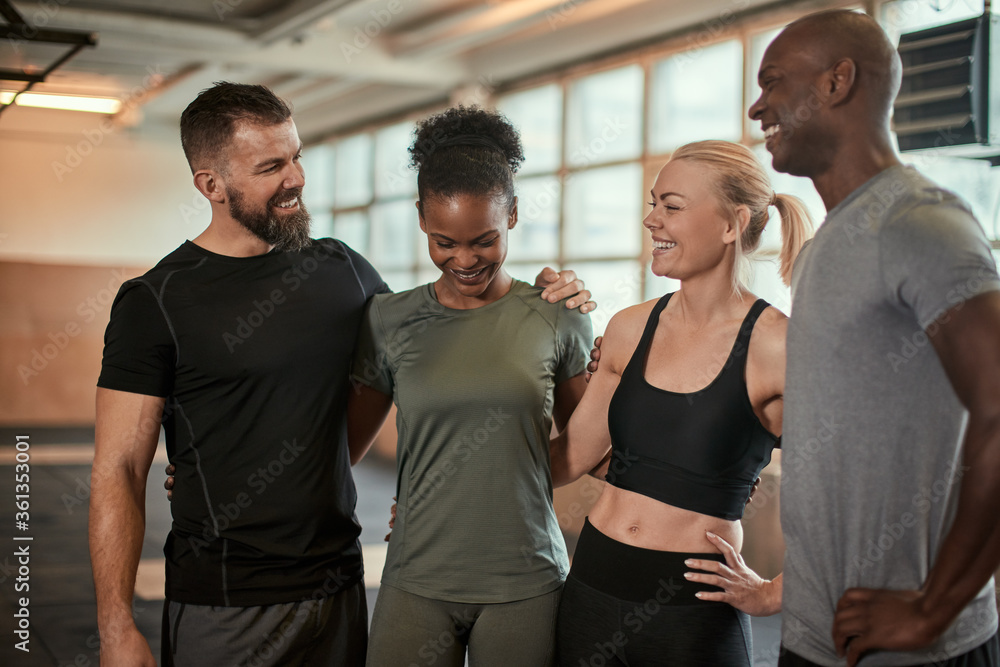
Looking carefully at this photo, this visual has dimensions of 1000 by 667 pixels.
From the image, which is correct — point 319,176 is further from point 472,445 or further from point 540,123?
point 472,445

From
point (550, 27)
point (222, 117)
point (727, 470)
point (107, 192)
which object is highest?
point (550, 27)

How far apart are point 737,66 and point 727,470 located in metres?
4.14

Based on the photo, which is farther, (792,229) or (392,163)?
(392,163)

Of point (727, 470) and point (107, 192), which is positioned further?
point (107, 192)

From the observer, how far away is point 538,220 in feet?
22.4

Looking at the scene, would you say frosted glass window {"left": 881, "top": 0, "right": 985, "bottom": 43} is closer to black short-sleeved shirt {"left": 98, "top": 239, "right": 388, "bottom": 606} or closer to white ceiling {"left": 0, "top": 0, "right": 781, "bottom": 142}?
white ceiling {"left": 0, "top": 0, "right": 781, "bottom": 142}

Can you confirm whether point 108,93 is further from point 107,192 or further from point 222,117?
point 222,117

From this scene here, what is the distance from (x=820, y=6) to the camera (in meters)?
4.57

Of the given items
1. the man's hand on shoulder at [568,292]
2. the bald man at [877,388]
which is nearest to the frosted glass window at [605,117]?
the man's hand on shoulder at [568,292]

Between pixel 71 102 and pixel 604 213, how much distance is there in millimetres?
6416

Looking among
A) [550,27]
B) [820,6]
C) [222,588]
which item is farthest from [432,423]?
[550,27]

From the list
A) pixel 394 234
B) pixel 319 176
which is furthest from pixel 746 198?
pixel 319 176

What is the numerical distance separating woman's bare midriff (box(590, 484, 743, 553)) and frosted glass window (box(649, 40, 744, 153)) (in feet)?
12.8

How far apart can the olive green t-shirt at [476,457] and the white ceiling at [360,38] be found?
3855 millimetres
